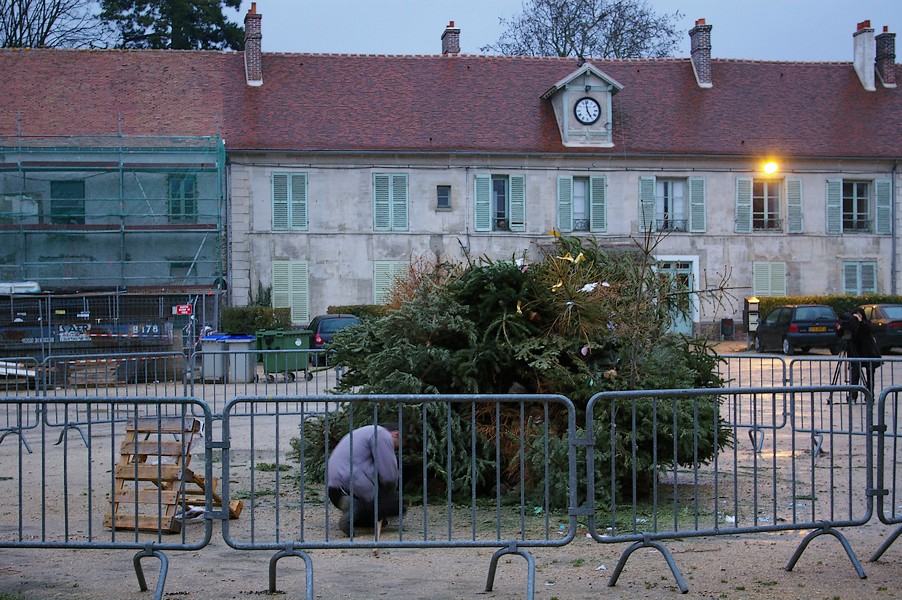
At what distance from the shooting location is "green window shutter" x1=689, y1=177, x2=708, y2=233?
110 feet

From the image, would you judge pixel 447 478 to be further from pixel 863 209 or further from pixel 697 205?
pixel 863 209

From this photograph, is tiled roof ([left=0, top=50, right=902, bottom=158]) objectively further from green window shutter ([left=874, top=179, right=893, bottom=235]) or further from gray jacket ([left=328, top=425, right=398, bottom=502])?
gray jacket ([left=328, top=425, right=398, bottom=502])

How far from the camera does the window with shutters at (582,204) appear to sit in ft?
109

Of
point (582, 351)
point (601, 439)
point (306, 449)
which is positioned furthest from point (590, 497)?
point (306, 449)

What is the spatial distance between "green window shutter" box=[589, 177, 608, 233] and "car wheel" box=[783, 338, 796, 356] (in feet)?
24.6

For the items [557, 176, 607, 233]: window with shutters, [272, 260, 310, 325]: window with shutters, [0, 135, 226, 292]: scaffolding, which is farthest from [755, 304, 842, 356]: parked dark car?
[0, 135, 226, 292]: scaffolding

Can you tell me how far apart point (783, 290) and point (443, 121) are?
12.4m

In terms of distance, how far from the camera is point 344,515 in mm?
7590

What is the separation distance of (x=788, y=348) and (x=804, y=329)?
0.75 meters

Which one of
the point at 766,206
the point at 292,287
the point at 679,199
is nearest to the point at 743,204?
the point at 766,206

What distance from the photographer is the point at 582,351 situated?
8.85 meters

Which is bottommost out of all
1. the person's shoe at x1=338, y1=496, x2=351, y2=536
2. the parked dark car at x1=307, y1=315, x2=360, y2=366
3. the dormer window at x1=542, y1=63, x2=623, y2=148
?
the person's shoe at x1=338, y1=496, x2=351, y2=536

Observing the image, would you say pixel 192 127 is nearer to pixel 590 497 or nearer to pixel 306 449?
pixel 306 449

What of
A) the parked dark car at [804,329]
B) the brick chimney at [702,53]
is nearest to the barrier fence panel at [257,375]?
the parked dark car at [804,329]
